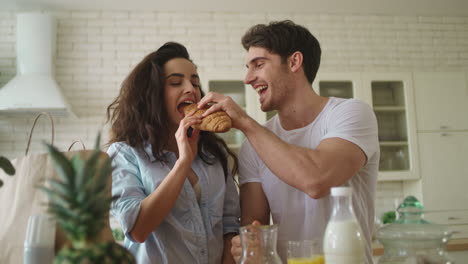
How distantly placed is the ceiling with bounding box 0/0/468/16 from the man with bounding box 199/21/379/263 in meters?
2.65

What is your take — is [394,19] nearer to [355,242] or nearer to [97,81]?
[97,81]

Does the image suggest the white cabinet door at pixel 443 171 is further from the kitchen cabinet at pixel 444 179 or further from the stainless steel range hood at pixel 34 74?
the stainless steel range hood at pixel 34 74

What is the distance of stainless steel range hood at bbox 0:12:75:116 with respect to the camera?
3.96 metres

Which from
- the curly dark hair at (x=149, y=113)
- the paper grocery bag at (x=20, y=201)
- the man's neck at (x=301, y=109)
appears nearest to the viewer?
the paper grocery bag at (x=20, y=201)

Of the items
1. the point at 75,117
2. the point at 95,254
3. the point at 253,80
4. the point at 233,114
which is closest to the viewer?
the point at 95,254

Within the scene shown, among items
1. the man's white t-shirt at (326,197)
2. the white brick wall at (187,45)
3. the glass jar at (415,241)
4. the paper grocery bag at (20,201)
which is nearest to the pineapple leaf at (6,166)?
the paper grocery bag at (20,201)

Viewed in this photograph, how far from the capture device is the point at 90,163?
73 centimetres

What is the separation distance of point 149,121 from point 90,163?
4.10ft

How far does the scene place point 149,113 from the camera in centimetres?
197

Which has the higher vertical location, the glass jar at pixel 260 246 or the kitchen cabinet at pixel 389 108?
the kitchen cabinet at pixel 389 108

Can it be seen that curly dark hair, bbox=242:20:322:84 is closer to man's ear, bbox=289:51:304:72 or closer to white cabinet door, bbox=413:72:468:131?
man's ear, bbox=289:51:304:72

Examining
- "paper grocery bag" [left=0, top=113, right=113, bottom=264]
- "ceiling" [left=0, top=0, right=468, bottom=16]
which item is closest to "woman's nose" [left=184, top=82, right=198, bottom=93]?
"paper grocery bag" [left=0, top=113, right=113, bottom=264]

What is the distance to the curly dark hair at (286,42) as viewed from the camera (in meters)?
2.19

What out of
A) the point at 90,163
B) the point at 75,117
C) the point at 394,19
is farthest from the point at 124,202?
the point at 394,19
